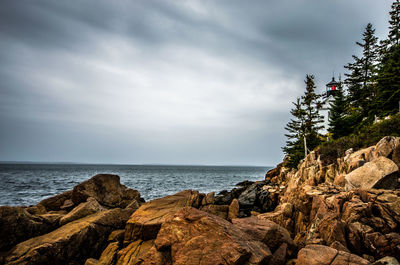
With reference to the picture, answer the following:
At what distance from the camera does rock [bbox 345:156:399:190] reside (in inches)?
369

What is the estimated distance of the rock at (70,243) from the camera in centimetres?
701

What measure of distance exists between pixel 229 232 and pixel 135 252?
3.68m

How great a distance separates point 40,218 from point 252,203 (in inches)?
594

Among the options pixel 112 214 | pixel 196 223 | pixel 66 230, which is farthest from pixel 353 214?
pixel 66 230

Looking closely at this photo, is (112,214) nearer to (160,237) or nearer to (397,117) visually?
(160,237)

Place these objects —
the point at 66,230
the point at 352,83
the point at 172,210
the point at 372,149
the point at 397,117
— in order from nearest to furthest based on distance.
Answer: the point at 66,230, the point at 172,210, the point at 372,149, the point at 397,117, the point at 352,83

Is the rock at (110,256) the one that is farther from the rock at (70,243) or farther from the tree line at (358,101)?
the tree line at (358,101)

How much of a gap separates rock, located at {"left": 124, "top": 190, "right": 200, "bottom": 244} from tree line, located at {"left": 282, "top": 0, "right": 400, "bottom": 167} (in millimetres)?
21740

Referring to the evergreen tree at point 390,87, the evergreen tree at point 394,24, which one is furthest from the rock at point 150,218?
the evergreen tree at point 394,24

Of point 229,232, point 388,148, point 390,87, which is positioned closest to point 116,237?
point 229,232

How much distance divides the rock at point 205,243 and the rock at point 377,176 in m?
7.01

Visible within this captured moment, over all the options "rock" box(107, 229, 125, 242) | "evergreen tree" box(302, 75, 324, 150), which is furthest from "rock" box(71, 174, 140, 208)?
"evergreen tree" box(302, 75, 324, 150)

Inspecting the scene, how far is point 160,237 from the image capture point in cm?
646

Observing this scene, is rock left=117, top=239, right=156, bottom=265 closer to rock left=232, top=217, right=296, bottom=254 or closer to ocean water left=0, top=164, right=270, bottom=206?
rock left=232, top=217, right=296, bottom=254
